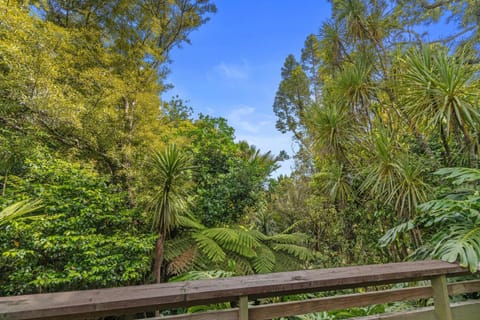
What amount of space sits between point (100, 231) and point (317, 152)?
3583 millimetres

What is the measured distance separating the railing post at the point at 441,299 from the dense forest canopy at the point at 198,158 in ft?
0.57

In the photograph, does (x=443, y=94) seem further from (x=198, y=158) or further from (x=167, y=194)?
(x=198, y=158)

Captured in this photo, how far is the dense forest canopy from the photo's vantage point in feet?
7.96

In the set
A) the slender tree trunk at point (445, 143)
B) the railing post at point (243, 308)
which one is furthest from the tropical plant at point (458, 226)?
the railing post at point (243, 308)

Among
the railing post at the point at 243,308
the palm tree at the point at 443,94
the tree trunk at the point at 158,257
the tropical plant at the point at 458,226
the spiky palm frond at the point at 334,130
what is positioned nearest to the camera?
the railing post at the point at 243,308

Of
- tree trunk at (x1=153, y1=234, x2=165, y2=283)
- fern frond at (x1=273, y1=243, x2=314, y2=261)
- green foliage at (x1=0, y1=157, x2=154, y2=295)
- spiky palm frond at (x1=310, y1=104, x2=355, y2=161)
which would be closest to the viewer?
green foliage at (x1=0, y1=157, x2=154, y2=295)

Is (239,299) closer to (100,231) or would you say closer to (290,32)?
(100,231)

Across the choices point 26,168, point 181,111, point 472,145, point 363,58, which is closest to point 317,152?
point 363,58

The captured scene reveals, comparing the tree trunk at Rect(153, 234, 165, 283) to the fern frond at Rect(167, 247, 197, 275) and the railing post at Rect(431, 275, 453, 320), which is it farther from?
the railing post at Rect(431, 275, 453, 320)

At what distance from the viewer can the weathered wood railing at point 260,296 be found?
769 millimetres

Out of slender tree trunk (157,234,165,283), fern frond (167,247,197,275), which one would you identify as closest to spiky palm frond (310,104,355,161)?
fern frond (167,247,197,275)

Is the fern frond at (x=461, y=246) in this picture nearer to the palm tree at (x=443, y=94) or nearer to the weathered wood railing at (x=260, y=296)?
the weathered wood railing at (x=260, y=296)

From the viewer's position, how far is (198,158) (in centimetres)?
520

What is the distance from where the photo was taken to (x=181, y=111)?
7672 mm
